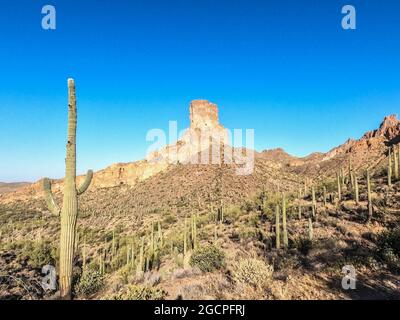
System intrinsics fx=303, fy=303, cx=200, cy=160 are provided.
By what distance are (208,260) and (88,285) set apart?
13.7ft

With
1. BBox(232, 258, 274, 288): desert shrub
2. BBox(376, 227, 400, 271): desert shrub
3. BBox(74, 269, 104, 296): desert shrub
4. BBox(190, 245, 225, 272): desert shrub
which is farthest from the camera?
BBox(190, 245, 225, 272): desert shrub

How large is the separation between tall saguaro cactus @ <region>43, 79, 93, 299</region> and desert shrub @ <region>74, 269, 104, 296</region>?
225 cm

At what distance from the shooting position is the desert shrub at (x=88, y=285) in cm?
870

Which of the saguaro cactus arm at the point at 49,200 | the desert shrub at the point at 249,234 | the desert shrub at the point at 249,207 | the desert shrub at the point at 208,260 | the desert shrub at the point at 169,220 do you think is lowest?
the desert shrub at the point at 169,220

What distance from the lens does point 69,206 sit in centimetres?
687

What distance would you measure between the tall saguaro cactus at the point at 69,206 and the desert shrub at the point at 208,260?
5217 millimetres

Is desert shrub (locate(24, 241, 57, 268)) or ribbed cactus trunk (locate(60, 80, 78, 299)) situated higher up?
ribbed cactus trunk (locate(60, 80, 78, 299))

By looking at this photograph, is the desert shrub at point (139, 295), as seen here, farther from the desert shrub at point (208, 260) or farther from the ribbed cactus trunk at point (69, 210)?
the desert shrub at point (208, 260)

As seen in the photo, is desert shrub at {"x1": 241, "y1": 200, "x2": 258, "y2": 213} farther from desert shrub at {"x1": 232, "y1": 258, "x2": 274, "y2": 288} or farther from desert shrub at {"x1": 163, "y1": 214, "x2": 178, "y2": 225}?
desert shrub at {"x1": 232, "y1": 258, "x2": 274, "y2": 288}

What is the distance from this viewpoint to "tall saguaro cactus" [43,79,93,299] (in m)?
6.65

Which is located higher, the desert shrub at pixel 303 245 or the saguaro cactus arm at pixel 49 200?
the saguaro cactus arm at pixel 49 200

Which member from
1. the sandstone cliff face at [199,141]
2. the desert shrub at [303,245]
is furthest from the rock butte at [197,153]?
the desert shrub at [303,245]

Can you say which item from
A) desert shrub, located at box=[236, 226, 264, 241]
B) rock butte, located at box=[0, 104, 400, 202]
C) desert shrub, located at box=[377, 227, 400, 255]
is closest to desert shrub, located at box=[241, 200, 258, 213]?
desert shrub, located at box=[236, 226, 264, 241]

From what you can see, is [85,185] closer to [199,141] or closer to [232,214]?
[232,214]
